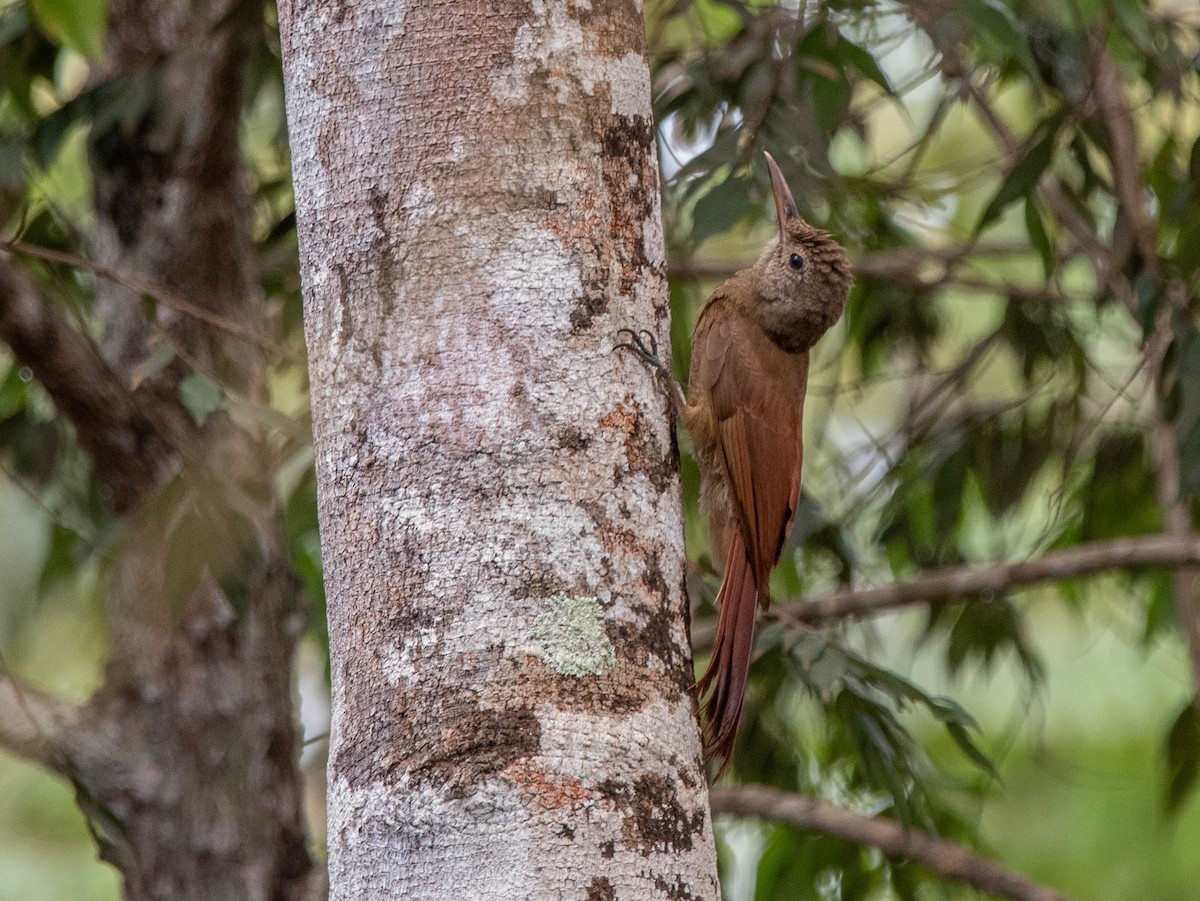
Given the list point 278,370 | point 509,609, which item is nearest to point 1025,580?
point 278,370

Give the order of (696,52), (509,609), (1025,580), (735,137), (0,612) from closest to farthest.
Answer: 1. (509,609)
2. (735,137)
3. (1025,580)
4. (696,52)
5. (0,612)

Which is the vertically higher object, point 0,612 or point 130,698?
point 0,612

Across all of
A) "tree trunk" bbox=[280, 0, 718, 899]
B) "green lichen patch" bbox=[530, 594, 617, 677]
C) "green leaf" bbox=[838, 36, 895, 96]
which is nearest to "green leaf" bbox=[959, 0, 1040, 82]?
"green leaf" bbox=[838, 36, 895, 96]

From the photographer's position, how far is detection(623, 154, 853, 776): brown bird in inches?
110

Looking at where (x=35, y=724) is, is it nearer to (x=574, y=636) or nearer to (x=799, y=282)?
(x=574, y=636)

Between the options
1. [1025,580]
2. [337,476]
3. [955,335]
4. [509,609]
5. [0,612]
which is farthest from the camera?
[955,335]

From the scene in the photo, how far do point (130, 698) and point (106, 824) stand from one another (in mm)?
429

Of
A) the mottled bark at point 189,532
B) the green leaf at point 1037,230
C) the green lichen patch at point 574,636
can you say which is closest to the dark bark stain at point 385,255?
the green lichen patch at point 574,636

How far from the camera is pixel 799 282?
3.37 meters

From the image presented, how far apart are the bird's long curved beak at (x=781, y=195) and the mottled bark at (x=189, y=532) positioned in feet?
3.88

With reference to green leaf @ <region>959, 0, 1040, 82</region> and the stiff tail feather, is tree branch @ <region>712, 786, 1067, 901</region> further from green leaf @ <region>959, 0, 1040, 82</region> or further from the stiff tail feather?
green leaf @ <region>959, 0, 1040, 82</region>

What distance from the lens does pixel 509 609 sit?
1650 millimetres

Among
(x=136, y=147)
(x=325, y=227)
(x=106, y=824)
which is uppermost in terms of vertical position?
(x=136, y=147)

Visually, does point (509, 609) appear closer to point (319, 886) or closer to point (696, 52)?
point (319, 886)
